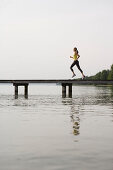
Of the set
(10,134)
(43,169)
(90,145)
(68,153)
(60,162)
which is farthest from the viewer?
(10,134)

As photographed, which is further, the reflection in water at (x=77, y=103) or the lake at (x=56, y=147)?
the reflection in water at (x=77, y=103)

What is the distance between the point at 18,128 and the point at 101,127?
2.77 metres

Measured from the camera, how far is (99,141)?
10109mm

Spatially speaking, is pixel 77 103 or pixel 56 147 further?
pixel 77 103

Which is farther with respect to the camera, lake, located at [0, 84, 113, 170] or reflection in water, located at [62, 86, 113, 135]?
reflection in water, located at [62, 86, 113, 135]

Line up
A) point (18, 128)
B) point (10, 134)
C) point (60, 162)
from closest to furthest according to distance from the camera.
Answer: point (60, 162) → point (10, 134) → point (18, 128)

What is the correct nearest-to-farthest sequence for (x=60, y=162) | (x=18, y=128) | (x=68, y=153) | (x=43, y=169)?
(x=43, y=169) → (x=60, y=162) → (x=68, y=153) → (x=18, y=128)

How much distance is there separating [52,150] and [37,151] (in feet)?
1.28

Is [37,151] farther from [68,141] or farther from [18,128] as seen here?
[18,128]

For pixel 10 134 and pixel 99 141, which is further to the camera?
pixel 10 134

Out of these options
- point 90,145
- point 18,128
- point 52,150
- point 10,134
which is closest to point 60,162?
point 52,150

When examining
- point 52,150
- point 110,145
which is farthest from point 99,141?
point 52,150

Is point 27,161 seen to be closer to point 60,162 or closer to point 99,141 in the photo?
point 60,162

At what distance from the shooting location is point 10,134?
11.3 meters
